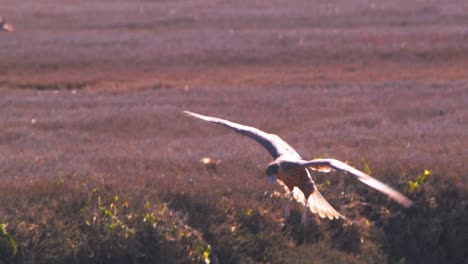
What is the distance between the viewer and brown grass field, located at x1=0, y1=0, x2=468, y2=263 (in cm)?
744

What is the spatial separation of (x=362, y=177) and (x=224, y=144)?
425 cm

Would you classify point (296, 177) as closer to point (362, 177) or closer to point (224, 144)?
point (362, 177)

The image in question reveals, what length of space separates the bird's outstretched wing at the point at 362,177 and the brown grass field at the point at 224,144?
101 centimetres

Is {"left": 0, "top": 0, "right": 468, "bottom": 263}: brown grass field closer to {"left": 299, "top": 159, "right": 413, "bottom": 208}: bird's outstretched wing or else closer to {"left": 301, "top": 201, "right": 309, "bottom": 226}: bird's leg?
{"left": 301, "top": 201, "right": 309, "bottom": 226}: bird's leg

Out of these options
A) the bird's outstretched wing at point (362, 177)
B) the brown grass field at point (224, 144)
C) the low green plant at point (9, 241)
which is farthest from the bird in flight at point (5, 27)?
the bird's outstretched wing at point (362, 177)

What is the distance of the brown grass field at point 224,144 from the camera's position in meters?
7.44

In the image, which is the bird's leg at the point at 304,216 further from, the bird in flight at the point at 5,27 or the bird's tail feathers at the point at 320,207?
the bird in flight at the point at 5,27

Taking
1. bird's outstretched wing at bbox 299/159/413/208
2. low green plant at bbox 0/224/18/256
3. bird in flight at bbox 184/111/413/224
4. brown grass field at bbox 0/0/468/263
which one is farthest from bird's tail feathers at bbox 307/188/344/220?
low green plant at bbox 0/224/18/256

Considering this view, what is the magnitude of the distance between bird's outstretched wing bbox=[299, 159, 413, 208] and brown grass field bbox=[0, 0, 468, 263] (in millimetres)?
1015

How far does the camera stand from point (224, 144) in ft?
34.6

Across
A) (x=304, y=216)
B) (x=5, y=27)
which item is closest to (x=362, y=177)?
(x=304, y=216)

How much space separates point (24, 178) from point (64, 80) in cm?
1111

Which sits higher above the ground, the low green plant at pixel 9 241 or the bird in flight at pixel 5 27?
the low green plant at pixel 9 241

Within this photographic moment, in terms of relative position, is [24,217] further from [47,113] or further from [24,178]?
[47,113]
